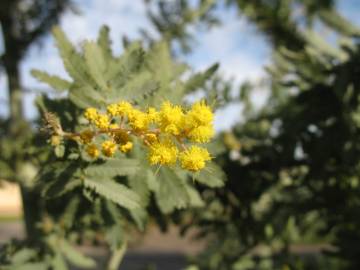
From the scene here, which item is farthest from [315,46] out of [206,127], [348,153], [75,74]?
[206,127]

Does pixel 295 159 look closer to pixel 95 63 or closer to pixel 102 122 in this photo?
pixel 95 63

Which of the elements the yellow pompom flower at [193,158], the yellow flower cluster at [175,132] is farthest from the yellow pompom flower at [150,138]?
the yellow pompom flower at [193,158]

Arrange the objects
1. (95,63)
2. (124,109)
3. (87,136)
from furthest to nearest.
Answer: (95,63) → (87,136) → (124,109)

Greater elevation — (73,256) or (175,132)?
(73,256)

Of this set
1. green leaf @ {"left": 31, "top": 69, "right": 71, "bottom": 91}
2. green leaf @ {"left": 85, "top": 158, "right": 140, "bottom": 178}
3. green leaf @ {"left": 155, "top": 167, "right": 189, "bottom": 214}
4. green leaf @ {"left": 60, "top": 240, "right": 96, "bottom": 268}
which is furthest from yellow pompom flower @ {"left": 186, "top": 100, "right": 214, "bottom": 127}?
green leaf @ {"left": 60, "top": 240, "right": 96, "bottom": 268}

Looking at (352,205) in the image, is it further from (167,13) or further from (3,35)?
(3,35)

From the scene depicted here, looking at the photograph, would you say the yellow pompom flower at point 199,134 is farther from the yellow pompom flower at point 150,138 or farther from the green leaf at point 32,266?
the green leaf at point 32,266

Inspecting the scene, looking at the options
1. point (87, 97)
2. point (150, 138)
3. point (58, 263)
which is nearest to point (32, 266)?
point (58, 263)
